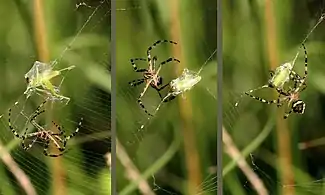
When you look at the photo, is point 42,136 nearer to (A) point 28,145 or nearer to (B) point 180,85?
(A) point 28,145

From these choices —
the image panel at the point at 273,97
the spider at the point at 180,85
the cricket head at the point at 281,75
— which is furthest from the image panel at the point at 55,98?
the cricket head at the point at 281,75

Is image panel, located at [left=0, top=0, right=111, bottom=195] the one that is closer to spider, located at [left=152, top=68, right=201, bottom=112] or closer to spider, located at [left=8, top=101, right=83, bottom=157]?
spider, located at [left=8, top=101, right=83, bottom=157]

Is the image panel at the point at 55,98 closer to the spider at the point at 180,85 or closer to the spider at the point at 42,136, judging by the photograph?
the spider at the point at 42,136

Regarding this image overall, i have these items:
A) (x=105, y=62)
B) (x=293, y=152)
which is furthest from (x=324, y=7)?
(x=105, y=62)

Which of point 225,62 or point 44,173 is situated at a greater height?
point 225,62

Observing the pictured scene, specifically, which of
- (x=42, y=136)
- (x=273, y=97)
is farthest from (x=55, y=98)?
(x=273, y=97)

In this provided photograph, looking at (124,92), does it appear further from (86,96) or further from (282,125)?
(282,125)
